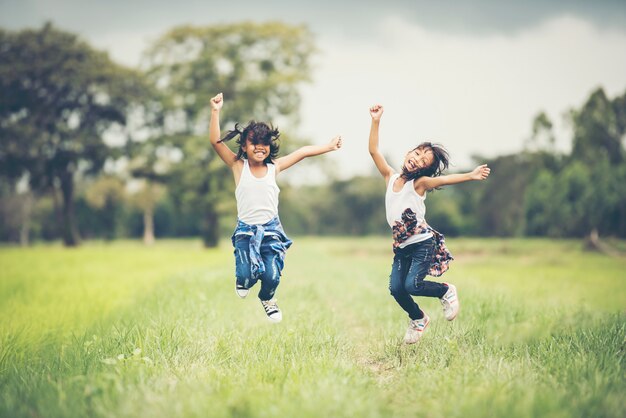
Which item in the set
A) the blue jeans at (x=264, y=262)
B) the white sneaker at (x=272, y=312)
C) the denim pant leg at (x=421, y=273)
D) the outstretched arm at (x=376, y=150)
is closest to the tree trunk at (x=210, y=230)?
the white sneaker at (x=272, y=312)

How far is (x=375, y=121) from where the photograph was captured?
5223mm

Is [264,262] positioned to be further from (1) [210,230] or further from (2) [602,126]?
(2) [602,126]

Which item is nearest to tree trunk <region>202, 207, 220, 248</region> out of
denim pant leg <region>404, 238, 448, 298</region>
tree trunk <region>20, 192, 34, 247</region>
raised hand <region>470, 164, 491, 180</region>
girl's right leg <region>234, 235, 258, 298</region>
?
girl's right leg <region>234, 235, 258, 298</region>

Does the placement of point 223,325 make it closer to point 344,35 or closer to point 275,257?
point 275,257

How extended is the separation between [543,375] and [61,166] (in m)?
33.9

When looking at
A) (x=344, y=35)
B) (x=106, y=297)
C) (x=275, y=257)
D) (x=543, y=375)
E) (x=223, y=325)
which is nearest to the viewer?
(x=543, y=375)

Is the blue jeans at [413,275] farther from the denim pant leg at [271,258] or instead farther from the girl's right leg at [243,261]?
the girl's right leg at [243,261]

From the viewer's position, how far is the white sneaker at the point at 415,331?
5066 millimetres

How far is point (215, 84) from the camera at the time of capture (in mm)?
31078

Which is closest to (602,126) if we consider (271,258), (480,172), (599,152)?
(599,152)

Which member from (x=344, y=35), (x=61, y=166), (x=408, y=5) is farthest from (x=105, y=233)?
(x=408, y=5)

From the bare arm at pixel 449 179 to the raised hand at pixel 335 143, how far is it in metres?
0.96

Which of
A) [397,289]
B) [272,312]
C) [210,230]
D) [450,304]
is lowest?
[210,230]

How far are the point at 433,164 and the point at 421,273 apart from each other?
3.82 feet
